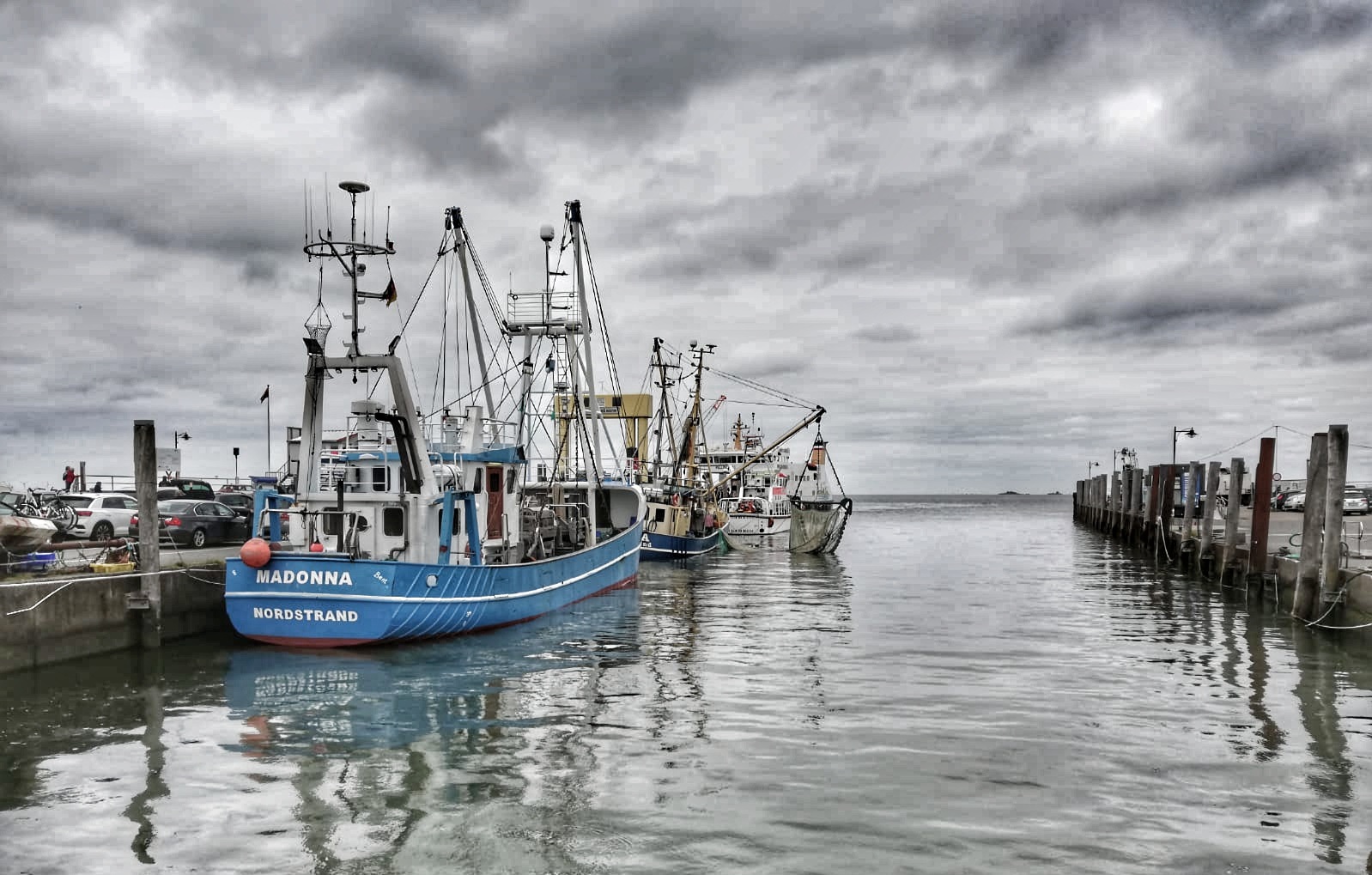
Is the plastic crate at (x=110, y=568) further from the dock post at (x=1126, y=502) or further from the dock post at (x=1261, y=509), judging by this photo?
the dock post at (x=1126, y=502)

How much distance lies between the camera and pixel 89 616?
16.9 m

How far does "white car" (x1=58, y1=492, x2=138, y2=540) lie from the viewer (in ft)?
99.5

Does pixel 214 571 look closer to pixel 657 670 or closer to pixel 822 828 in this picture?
pixel 657 670

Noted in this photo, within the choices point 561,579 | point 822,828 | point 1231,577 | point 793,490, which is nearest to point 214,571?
point 561,579

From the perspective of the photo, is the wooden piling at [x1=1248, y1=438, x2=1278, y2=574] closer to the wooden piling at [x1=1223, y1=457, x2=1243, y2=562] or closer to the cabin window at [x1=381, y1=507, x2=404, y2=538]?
the wooden piling at [x1=1223, y1=457, x2=1243, y2=562]

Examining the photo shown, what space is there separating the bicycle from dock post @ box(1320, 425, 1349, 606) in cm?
2940

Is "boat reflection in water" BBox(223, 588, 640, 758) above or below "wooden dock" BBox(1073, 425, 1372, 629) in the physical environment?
below

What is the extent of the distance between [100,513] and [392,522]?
1600 centimetres

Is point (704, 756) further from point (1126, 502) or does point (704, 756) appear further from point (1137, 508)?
point (1126, 502)

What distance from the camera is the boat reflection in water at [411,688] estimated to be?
12.9 metres

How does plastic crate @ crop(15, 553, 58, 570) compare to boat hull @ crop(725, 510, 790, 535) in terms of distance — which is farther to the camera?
boat hull @ crop(725, 510, 790, 535)

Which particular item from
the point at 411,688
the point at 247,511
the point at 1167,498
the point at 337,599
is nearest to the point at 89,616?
the point at 337,599

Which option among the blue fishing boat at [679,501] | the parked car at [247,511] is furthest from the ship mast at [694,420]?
the parked car at [247,511]

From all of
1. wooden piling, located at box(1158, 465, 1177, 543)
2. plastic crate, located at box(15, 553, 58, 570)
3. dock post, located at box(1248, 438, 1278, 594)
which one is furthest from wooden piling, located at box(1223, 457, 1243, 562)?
plastic crate, located at box(15, 553, 58, 570)
